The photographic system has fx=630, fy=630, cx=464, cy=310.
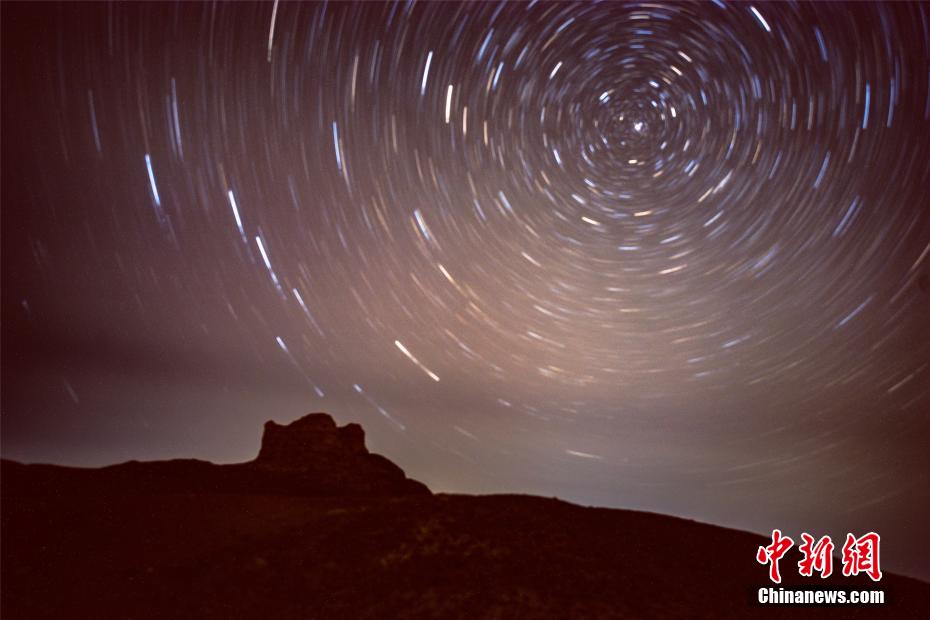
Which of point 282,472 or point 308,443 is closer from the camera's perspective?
point 282,472

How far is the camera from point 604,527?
23.1 meters

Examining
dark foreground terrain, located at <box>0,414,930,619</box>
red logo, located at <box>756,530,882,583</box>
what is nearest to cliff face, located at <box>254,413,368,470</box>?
dark foreground terrain, located at <box>0,414,930,619</box>

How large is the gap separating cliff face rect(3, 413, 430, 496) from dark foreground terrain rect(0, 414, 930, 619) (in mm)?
4232

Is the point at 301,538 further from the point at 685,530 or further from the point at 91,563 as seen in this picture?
the point at 685,530

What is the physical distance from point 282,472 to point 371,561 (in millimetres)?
23675

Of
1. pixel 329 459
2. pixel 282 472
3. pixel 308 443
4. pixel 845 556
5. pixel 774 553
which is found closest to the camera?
pixel 845 556

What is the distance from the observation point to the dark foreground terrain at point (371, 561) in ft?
54.4

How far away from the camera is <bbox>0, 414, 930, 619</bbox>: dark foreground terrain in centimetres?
1658

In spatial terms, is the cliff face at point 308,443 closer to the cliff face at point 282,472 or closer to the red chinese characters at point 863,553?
the cliff face at point 282,472

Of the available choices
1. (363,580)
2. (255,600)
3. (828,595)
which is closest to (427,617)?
(363,580)

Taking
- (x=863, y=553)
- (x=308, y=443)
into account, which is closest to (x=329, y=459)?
(x=308, y=443)

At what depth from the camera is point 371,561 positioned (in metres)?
18.9

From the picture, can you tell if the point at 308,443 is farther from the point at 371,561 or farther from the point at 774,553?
the point at 774,553

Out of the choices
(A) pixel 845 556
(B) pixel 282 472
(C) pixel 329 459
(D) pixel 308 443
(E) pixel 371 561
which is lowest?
(E) pixel 371 561
